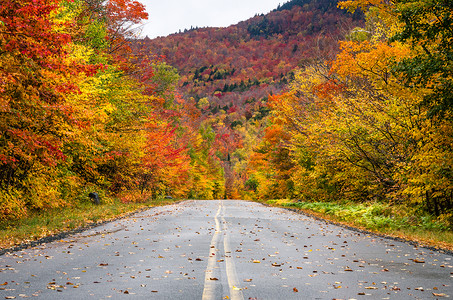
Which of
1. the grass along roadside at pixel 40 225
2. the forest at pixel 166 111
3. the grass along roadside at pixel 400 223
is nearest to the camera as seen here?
the grass along roadside at pixel 40 225

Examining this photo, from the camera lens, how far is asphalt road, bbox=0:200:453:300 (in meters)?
5.84

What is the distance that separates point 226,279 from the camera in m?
6.61

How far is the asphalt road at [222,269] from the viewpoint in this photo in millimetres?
5840

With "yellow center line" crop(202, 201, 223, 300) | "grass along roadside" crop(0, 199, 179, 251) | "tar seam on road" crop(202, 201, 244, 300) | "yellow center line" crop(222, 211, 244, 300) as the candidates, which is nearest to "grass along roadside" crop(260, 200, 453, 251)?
"yellow center line" crop(222, 211, 244, 300)

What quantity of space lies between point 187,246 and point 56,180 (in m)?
8.98

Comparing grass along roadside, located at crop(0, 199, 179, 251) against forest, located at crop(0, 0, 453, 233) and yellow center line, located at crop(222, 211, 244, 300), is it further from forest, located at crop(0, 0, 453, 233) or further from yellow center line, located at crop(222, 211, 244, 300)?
yellow center line, located at crop(222, 211, 244, 300)

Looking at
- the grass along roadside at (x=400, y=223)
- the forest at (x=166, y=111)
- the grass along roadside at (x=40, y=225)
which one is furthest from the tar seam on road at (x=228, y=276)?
the forest at (x=166, y=111)

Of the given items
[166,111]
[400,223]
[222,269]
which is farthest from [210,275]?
[166,111]

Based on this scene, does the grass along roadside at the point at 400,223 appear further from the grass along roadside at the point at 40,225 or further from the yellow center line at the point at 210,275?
the grass along roadside at the point at 40,225

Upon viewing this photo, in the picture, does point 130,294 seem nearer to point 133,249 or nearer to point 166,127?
point 133,249

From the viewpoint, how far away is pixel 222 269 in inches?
292

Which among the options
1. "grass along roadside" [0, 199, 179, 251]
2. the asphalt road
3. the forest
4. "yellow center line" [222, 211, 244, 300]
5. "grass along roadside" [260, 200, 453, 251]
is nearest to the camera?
"yellow center line" [222, 211, 244, 300]

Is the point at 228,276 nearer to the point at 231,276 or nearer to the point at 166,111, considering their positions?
the point at 231,276

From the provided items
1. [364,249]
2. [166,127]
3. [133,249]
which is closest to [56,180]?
[133,249]
